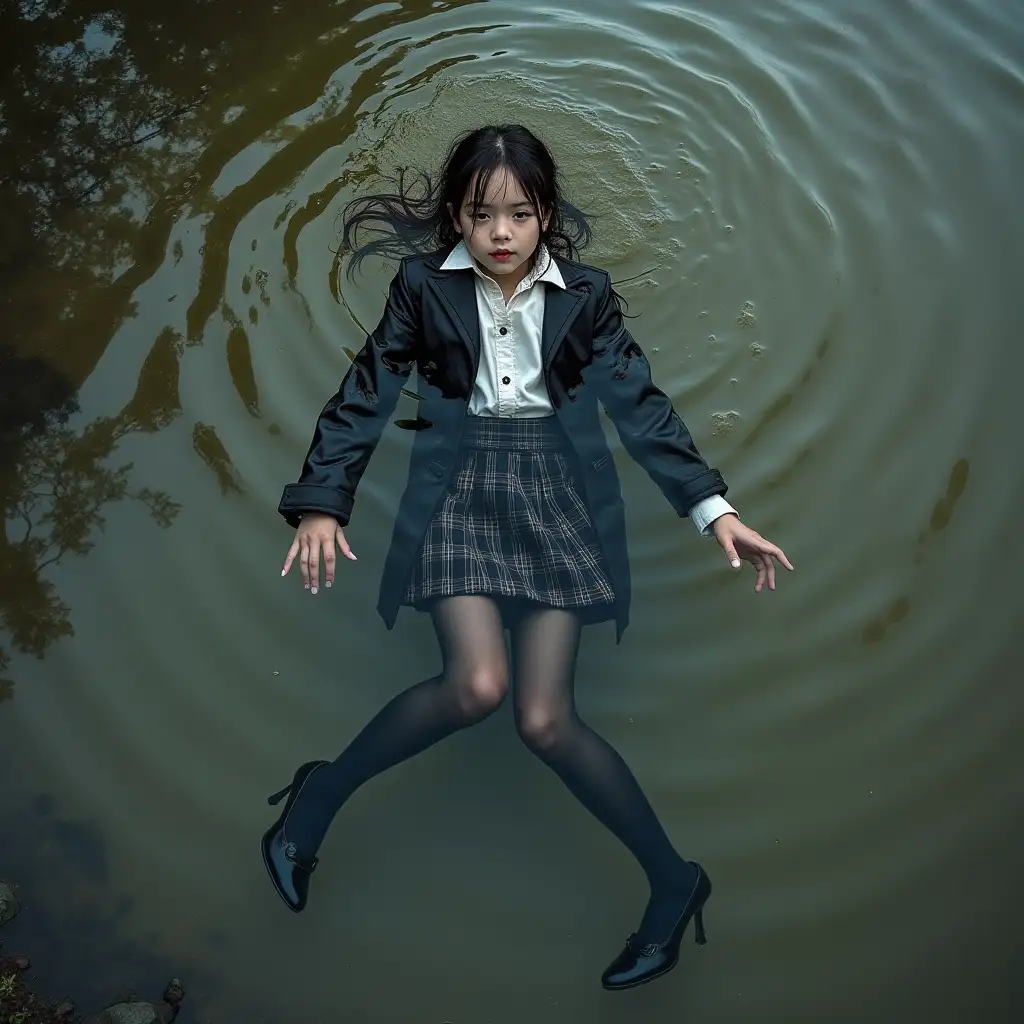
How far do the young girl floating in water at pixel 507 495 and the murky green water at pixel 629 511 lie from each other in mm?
257

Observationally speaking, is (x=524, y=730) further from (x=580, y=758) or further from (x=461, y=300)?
(x=461, y=300)

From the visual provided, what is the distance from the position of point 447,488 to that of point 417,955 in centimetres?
117

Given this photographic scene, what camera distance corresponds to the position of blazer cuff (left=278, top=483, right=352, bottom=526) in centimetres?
262

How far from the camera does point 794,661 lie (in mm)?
3150

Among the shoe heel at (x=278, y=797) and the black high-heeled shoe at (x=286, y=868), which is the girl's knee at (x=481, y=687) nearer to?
the black high-heeled shoe at (x=286, y=868)

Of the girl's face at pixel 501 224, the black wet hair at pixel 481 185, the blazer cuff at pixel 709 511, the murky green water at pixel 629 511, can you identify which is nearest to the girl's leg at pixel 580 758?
the murky green water at pixel 629 511

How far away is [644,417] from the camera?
283 centimetres

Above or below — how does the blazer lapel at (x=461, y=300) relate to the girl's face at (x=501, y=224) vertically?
→ below

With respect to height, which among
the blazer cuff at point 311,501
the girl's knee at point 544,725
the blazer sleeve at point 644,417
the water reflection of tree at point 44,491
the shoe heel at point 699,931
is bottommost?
the shoe heel at point 699,931

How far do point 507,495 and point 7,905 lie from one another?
1.62 metres

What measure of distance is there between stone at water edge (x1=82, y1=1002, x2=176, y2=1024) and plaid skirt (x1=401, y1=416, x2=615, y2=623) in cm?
113

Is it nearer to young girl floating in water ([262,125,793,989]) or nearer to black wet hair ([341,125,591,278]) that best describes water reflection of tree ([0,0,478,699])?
black wet hair ([341,125,591,278])

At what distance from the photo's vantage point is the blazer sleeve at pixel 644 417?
8.96 feet

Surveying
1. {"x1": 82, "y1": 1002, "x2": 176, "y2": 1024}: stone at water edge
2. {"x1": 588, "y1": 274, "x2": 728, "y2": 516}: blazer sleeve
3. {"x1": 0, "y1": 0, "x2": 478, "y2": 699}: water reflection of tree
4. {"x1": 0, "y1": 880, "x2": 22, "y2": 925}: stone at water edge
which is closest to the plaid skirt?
{"x1": 588, "y1": 274, "x2": 728, "y2": 516}: blazer sleeve
